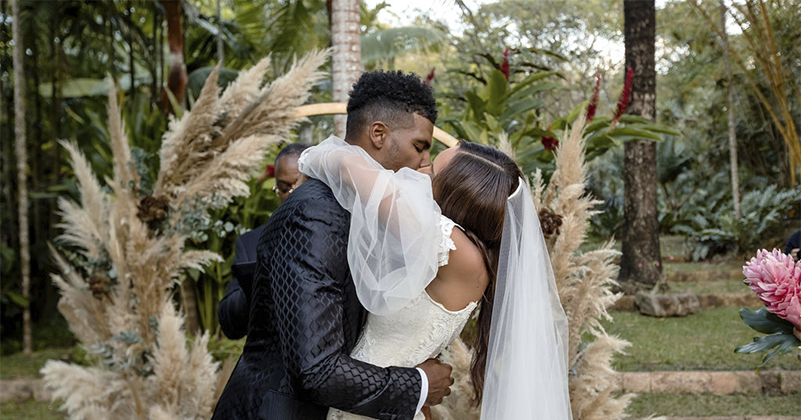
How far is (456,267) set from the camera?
177 centimetres

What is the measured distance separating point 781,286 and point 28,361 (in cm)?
750

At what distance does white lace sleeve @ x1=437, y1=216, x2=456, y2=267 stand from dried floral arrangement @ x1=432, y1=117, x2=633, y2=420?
132 centimetres

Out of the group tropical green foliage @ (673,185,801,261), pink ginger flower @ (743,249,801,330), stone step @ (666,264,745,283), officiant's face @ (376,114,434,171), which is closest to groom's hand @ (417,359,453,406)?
officiant's face @ (376,114,434,171)

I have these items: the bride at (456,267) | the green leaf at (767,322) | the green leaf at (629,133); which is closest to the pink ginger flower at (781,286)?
the green leaf at (767,322)

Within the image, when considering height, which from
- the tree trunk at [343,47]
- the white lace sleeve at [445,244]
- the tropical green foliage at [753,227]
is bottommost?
the tropical green foliage at [753,227]

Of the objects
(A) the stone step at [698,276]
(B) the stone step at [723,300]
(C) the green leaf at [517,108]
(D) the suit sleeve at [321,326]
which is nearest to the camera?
(D) the suit sleeve at [321,326]

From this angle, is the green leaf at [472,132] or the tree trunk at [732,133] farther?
the tree trunk at [732,133]

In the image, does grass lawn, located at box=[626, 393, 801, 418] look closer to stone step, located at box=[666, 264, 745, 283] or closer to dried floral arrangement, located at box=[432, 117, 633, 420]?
dried floral arrangement, located at box=[432, 117, 633, 420]

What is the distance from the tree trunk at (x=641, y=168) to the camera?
8031mm

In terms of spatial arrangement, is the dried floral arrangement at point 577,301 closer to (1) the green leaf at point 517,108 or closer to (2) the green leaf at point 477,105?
(2) the green leaf at point 477,105

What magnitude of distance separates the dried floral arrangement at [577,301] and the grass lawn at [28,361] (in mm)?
5219

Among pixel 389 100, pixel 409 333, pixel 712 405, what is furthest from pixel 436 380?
pixel 712 405

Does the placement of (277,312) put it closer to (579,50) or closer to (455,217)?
(455,217)

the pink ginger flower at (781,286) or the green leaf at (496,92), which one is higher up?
the green leaf at (496,92)
